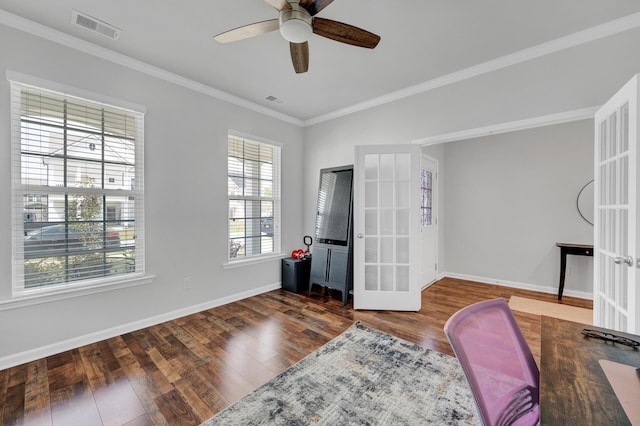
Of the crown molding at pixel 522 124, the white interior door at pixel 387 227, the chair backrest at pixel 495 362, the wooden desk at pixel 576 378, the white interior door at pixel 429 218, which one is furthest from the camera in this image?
the white interior door at pixel 429 218

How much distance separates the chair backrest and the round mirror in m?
4.16

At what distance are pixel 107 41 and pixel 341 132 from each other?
285 centimetres

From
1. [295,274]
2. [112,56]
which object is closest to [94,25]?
[112,56]

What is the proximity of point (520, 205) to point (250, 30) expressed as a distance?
4.64 m

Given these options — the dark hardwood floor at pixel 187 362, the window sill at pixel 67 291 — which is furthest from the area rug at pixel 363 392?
the window sill at pixel 67 291

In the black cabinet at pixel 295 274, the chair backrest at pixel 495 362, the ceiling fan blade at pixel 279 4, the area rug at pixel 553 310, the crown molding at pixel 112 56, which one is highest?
the crown molding at pixel 112 56

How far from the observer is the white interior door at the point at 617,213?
1.65 metres

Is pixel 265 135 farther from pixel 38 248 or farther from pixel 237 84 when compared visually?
pixel 38 248

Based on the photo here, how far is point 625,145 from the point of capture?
5.94ft

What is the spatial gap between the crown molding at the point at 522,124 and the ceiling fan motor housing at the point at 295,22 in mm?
2015

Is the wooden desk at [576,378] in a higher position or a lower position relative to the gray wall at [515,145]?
lower

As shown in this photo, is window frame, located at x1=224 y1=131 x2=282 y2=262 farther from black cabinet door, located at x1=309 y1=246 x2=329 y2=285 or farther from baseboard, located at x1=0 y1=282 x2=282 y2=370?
black cabinet door, located at x1=309 y1=246 x2=329 y2=285

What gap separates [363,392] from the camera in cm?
186

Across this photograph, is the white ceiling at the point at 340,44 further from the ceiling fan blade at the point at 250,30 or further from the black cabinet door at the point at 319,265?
the black cabinet door at the point at 319,265
